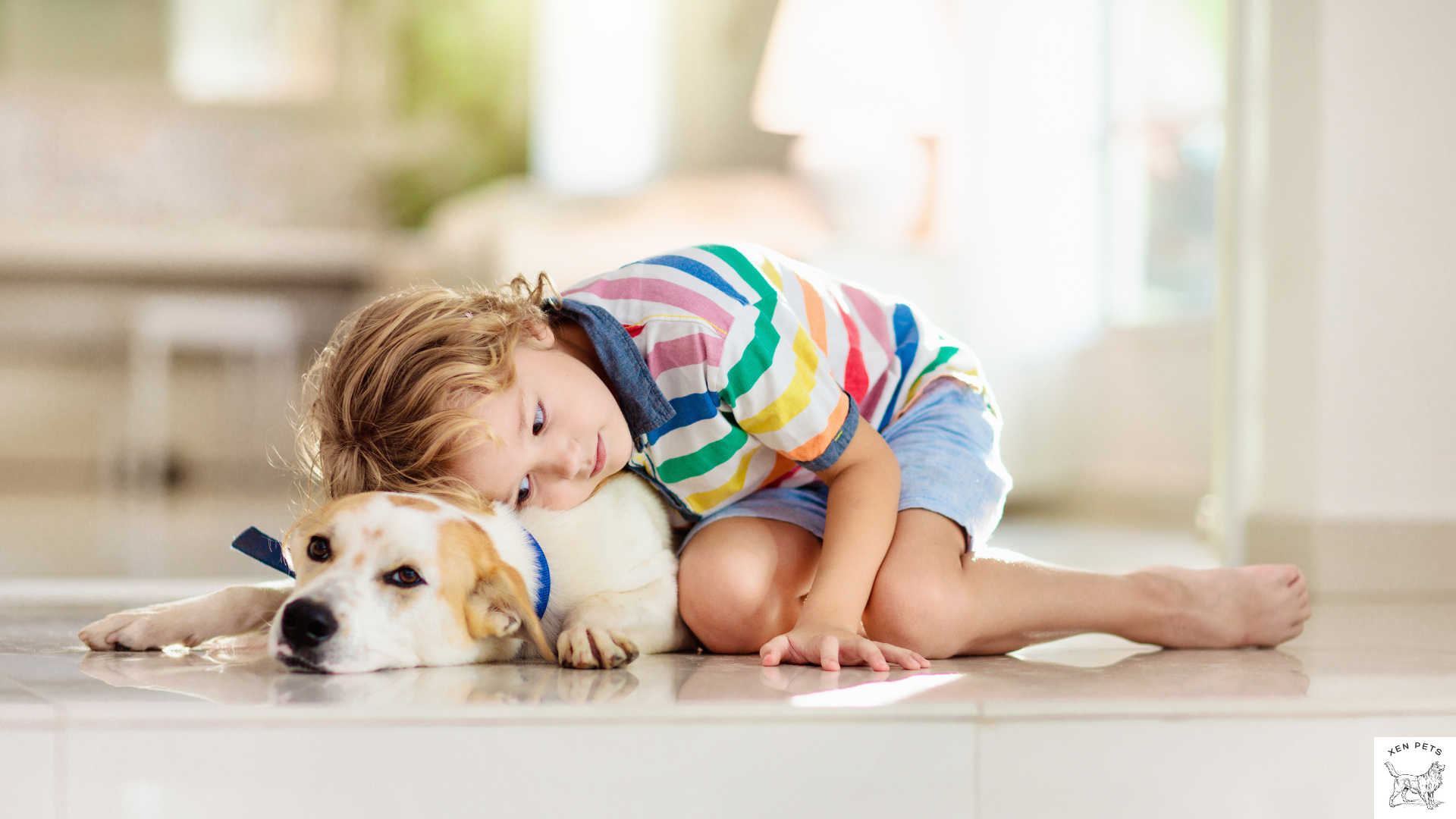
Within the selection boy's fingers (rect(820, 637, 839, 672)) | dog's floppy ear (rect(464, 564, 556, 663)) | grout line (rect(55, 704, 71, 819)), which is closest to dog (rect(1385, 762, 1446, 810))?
boy's fingers (rect(820, 637, 839, 672))

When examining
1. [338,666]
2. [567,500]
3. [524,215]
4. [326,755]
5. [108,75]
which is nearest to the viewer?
[326,755]

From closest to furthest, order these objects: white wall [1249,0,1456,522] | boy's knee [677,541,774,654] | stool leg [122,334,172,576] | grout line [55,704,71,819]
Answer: grout line [55,704,71,819] < boy's knee [677,541,774,654] < white wall [1249,0,1456,522] < stool leg [122,334,172,576]

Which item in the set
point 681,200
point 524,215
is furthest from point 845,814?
point 524,215

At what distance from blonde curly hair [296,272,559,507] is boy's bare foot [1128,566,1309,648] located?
66 centimetres

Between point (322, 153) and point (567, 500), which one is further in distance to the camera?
point (322, 153)

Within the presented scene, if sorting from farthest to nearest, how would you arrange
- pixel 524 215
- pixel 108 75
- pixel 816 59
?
pixel 108 75, pixel 524 215, pixel 816 59

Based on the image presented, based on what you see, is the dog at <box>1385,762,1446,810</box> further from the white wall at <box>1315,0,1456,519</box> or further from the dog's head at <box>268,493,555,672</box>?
the white wall at <box>1315,0,1456,519</box>

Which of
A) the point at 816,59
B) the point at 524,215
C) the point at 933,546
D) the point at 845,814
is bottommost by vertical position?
the point at 845,814

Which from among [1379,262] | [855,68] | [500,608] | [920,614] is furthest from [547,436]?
[855,68]

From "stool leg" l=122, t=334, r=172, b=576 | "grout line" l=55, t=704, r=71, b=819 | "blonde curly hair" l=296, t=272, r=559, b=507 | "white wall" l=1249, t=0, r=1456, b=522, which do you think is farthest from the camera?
"stool leg" l=122, t=334, r=172, b=576

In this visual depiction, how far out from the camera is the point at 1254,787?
0.78m

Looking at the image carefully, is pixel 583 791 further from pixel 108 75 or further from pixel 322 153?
pixel 108 75

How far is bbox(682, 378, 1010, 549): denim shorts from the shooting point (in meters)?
1.18

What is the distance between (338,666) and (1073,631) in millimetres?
679
